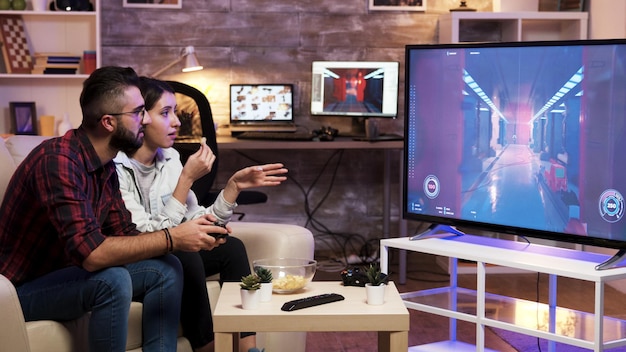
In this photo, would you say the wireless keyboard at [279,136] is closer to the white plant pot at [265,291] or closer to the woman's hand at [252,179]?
the woman's hand at [252,179]

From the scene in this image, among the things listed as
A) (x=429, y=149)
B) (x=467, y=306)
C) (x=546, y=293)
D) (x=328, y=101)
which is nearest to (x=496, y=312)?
(x=467, y=306)

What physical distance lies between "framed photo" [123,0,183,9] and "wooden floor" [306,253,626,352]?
1761 mm

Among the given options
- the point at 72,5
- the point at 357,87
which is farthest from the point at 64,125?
the point at 357,87

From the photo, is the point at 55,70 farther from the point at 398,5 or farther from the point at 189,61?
the point at 398,5

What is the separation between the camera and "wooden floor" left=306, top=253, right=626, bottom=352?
12.3 feet

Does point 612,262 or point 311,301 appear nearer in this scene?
point 311,301

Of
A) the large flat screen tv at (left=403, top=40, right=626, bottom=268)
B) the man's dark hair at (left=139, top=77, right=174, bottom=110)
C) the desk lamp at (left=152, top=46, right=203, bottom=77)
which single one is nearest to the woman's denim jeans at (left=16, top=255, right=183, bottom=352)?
the man's dark hair at (left=139, top=77, right=174, bottom=110)

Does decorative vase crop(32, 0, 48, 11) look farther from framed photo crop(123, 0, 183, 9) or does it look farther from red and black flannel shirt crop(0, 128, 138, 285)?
red and black flannel shirt crop(0, 128, 138, 285)

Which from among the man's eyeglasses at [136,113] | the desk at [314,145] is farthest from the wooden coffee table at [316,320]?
the desk at [314,145]

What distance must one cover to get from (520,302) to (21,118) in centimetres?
323

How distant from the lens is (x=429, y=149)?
3.25m

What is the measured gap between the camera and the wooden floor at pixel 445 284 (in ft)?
12.3

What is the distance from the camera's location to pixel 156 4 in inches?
212

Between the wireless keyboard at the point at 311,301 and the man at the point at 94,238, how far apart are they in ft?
1.14
